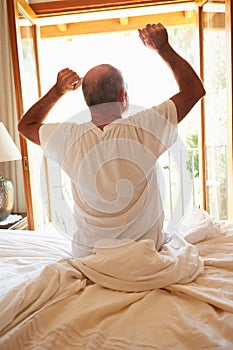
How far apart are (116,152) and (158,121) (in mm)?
172

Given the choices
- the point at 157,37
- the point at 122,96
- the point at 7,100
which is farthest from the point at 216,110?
the point at 7,100

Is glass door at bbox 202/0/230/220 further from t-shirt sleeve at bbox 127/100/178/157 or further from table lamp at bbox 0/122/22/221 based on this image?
table lamp at bbox 0/122/22/221

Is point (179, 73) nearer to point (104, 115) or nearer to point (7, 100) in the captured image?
point (104, 115)

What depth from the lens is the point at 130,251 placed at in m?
0.94

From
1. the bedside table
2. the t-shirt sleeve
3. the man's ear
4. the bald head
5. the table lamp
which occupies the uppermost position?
the bald head

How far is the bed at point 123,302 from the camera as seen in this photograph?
2.47 feet

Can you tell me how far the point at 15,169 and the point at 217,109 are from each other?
1.77 meters

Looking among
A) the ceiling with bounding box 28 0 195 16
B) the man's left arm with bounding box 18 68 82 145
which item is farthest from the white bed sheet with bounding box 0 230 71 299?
the ceiling with bounding box 28 0 195 16

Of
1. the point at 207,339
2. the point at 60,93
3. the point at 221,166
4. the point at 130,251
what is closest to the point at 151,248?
the point at 130,251

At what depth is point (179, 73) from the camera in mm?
1076

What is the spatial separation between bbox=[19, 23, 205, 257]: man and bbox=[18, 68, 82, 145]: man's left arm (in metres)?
0.08

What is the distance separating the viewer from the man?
1022 mm

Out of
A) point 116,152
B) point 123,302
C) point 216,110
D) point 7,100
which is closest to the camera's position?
point 123,302

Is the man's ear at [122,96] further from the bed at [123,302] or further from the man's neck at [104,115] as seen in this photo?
the bed at [123,302]
